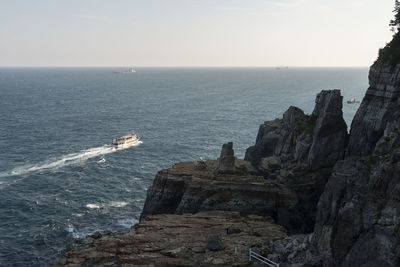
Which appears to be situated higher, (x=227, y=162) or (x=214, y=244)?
(x=227, y=162)

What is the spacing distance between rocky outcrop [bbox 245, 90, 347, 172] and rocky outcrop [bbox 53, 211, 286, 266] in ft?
39.3

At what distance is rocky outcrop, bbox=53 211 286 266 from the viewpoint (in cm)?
3672

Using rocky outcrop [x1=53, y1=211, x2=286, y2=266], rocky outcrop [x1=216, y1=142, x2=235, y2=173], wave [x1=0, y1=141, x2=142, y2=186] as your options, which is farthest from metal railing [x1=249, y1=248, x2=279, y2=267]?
wave [x1=0, y1=141, x2=142, y2=186]

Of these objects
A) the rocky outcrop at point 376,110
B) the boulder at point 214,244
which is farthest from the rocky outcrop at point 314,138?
the boulder at point 214,244

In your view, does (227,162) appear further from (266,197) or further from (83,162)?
(83,162)

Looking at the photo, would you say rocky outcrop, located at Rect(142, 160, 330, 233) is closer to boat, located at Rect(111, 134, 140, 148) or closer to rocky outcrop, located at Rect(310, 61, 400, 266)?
rocky outcrop, located at Rect(310, 61, 400, 266)

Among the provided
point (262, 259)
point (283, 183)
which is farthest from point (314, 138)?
point (262, 259)

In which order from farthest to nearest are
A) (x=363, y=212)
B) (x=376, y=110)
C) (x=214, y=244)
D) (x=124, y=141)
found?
(x=124, y=141), (x=376, y=110), (x=214, y=244), (x=363, y=212)

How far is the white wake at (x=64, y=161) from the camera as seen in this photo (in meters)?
92.7

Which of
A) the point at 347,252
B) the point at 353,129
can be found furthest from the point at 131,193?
the point at 347,252

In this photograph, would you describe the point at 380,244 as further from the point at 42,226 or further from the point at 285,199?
the point at 42,226

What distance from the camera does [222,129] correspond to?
144m

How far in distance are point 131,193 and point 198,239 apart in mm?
42741

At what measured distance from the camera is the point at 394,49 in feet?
148
